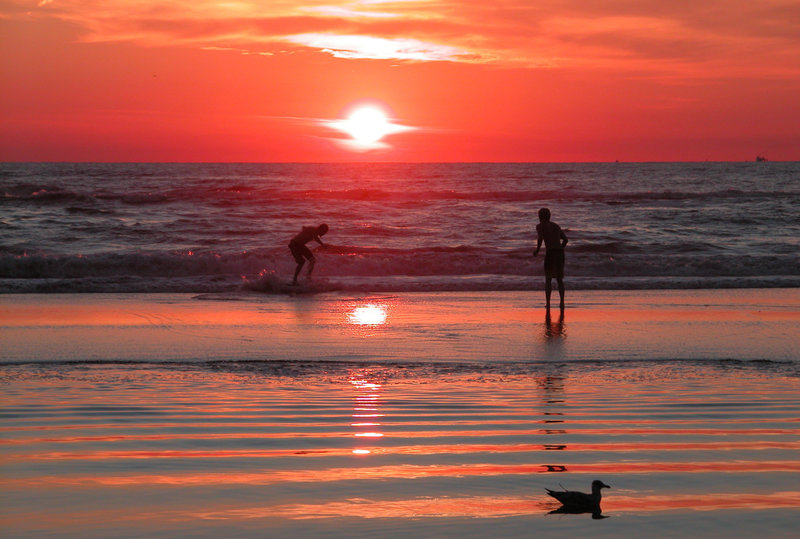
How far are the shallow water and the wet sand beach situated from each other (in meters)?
0.02

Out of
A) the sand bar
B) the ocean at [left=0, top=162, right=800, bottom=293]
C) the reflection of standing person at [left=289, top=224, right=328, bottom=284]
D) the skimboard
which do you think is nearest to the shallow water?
the sand bar

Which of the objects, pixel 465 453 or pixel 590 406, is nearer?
pixel 465 453

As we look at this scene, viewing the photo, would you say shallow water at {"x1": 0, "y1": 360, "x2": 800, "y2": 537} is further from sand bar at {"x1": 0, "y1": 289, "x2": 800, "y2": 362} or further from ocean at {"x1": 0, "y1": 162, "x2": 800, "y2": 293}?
ocean at {"x1": 0, "y1": 162, "x2": 800, "y2": 293}

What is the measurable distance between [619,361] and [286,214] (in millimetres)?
33079

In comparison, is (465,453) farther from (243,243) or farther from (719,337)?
(243,243)

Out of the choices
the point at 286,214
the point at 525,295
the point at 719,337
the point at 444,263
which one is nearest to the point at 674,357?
the point at 719,337

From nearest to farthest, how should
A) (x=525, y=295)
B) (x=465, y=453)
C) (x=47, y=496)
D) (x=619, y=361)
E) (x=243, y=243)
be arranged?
(x=47, y=496) < (x=465, y=453) < (x=619, y=361) < (x=525, y=295) < (x=243, y=243)

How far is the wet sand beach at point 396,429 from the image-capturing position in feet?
14.0

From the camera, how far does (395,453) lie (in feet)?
17.7

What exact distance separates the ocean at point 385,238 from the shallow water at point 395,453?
11.2 m

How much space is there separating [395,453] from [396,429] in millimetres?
665

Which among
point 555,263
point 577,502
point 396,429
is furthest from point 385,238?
point 577,502

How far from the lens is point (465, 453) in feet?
17.7

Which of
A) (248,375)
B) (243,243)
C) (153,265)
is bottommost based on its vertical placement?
(248,375)
